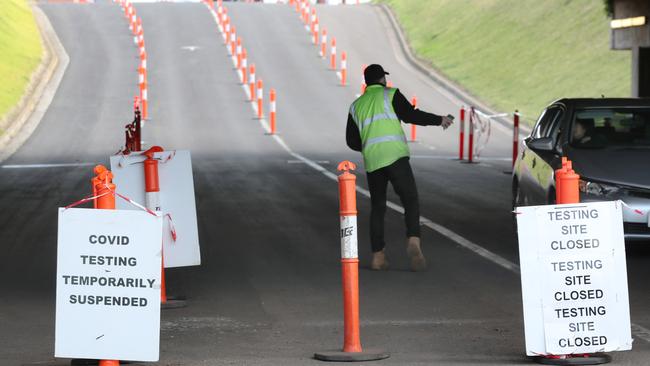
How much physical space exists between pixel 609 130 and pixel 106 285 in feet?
25.4

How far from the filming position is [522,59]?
4534 cm

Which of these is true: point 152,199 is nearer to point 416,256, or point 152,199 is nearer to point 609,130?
point 416,256

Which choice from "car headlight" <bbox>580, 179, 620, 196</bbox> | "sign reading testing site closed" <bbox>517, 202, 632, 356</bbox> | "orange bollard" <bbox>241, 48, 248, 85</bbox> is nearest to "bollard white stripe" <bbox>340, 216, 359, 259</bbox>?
"sign reading testing site closed" <bbox>517, 202, 632, 356</bbox>

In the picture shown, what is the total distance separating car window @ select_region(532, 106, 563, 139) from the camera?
1466cm

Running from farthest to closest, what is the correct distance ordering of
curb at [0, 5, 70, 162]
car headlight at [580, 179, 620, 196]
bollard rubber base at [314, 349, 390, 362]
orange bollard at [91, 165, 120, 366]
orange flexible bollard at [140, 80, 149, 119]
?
orange flexible bollard at [140, 80, 149, 119] < curb at [0, 5, 70, 162] < car headlight at [580, 179, 620, 196] < bollard rubber base at [314, 349, 390, 362] < orange bollard at [91, 165, 120, 366]

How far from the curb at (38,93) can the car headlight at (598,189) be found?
17337 mm

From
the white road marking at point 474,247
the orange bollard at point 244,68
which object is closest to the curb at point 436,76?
the orange bollard at point 244,68

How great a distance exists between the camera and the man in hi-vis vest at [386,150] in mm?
12648

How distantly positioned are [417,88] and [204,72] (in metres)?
7.02

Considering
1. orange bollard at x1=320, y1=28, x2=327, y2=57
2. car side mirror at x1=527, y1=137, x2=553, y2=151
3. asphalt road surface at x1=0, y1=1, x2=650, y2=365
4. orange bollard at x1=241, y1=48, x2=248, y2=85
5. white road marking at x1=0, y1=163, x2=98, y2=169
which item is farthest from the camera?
orange bollard at x1=320, y1=28, x2=327, y2=57

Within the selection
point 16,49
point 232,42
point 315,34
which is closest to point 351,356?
point 16,49

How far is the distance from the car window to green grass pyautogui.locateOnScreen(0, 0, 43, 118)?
22.1m

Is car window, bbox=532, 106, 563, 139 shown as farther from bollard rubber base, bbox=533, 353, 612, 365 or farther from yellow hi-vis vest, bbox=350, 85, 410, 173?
bollard rubber base, bbox=533, 353, 612, 365

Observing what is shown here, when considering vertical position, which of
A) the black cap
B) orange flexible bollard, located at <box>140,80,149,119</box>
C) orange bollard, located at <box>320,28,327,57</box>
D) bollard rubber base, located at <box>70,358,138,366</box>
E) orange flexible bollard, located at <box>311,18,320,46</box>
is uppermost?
Answer: orange flexible bollard, located at <box>311,18,320,46</box>
